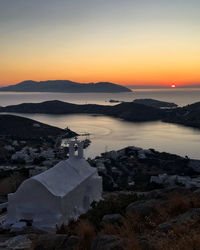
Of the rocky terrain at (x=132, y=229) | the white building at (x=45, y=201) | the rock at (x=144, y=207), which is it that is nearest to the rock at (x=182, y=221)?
the rocky terrain at (x=132, y=229)

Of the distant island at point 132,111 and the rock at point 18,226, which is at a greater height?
the distant island at point 132,111

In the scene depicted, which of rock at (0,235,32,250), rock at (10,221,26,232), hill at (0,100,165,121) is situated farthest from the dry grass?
hill at (0,100,165,121)

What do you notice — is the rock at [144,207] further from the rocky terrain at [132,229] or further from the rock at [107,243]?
the rock at [107,243]

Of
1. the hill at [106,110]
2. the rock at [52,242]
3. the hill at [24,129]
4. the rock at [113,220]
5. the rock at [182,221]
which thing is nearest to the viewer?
the rock at [182,221]

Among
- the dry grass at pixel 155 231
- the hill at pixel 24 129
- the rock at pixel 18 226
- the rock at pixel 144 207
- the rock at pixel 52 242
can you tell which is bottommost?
the hill at pixel 24 129

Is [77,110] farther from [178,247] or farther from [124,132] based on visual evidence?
[178,247]

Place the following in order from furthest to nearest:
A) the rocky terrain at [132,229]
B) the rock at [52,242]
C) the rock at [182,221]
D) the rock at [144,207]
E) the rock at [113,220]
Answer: the rock at [144,207]
the rock at [113,220]
the rock at [52,242]
the rock at [182,221]
the rocky terrain at [132,229]

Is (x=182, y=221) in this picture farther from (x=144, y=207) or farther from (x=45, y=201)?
(x=45, y=201)

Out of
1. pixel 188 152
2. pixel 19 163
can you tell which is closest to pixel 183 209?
pixel 19 163
